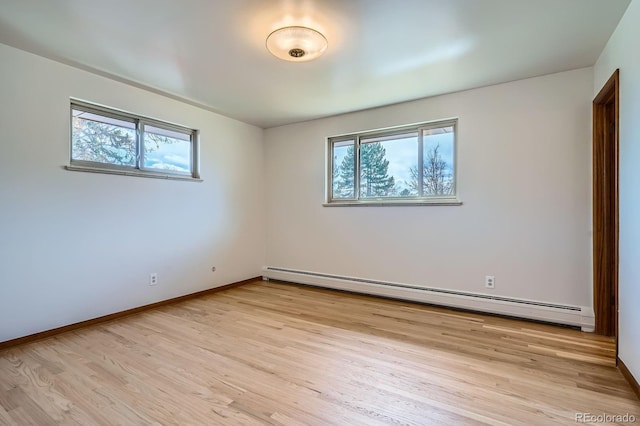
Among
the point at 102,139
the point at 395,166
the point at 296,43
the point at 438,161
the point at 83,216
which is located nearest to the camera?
the point at 296,43

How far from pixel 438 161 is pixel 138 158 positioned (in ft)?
11.1

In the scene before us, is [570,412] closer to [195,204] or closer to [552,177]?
[552,177]

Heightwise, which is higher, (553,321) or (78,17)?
(78,17)

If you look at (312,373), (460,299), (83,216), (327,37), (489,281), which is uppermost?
(327,37)

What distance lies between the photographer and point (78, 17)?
2072 mm

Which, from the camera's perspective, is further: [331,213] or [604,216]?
[331,213]

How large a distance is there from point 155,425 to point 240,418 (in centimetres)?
41

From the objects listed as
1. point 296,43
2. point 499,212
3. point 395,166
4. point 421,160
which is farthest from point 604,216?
point 296,43

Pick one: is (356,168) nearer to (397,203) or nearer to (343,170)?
(343,170)

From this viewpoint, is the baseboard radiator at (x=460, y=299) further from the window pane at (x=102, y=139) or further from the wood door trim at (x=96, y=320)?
the window pane at (x=102, y=139)

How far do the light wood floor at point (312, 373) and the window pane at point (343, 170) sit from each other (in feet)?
5.86

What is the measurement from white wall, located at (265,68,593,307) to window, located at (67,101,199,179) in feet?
6.28

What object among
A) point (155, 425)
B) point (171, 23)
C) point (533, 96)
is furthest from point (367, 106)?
point (155, 425)

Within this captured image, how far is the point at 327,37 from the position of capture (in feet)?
7.47
